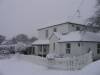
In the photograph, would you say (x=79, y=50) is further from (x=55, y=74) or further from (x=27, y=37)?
(x=27, y=37)

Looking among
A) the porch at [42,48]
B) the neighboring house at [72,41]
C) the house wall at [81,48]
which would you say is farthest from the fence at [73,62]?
the porch at [42,48]

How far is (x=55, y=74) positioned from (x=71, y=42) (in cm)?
945

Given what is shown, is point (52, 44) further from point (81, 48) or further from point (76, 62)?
point (76, 62)

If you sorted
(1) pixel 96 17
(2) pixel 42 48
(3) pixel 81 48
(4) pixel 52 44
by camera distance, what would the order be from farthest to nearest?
(2) pixel 42 48 → (4) pixel 52 44 → (3) pixel 81 48 → (1) pixel 96 17

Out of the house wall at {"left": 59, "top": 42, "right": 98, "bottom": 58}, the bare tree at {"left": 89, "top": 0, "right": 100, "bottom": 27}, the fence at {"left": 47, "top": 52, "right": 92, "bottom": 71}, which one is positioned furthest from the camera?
the house wall at {"left": 59, "top": 42, "right": 98, "bottom": 58}

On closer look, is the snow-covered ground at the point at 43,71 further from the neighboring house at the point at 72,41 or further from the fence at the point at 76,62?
the neighboring house at the point at 72,41

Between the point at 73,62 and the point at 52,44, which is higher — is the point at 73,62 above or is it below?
below

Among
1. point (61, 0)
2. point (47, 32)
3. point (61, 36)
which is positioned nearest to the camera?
point (61, 0)

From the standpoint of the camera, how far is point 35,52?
27.8 meters

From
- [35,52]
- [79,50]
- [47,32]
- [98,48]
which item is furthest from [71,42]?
[35,52]

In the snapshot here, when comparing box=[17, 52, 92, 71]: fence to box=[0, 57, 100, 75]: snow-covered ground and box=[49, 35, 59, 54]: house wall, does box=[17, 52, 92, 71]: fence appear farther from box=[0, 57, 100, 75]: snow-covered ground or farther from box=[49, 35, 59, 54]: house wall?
box=[49, 35, 59, 54]: house wall

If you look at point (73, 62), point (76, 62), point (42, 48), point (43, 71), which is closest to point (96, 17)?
point (76, 62)

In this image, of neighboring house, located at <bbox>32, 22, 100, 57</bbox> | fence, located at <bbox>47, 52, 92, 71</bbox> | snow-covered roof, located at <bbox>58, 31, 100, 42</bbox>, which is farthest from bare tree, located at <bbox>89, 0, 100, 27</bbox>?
snow-covered roof, located at <bbox>58, 31, 100, 42</bbox>

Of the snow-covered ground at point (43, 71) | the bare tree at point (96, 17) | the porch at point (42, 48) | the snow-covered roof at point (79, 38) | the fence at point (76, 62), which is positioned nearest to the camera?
the snow-covered ground at point (43, 71)
